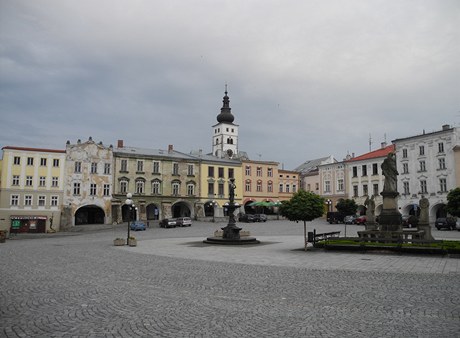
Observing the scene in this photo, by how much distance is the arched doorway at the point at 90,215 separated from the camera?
55.2m

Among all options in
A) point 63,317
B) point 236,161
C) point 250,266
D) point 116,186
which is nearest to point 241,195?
point 236,161

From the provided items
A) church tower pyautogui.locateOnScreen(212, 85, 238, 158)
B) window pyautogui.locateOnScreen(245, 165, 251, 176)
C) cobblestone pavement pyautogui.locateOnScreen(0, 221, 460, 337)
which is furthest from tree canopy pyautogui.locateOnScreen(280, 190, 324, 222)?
church tower pyautogui.locateOnScreen(212, 85, 238, 158)

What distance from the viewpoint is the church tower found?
94.8 metres

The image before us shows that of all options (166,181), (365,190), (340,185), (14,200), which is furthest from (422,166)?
(14,200)

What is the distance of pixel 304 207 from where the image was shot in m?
20.6

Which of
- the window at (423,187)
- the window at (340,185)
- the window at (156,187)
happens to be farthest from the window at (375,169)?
the window at (156,187)

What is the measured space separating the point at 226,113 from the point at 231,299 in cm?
9018

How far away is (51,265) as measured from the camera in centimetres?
1480

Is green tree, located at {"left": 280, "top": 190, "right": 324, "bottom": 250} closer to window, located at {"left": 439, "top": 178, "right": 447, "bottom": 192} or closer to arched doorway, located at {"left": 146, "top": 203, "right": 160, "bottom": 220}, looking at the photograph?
window, located at {"left": 439, "top": 178, "right": 447, "bottom": 192}

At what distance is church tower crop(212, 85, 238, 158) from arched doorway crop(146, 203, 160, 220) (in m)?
35.2

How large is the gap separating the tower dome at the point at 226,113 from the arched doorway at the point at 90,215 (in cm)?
4720

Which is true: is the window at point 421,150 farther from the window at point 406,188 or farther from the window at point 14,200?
the window at point 14,200

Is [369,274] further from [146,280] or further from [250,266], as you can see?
[146,280]

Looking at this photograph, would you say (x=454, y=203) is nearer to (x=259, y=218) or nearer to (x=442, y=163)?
(x=442, y=163)
